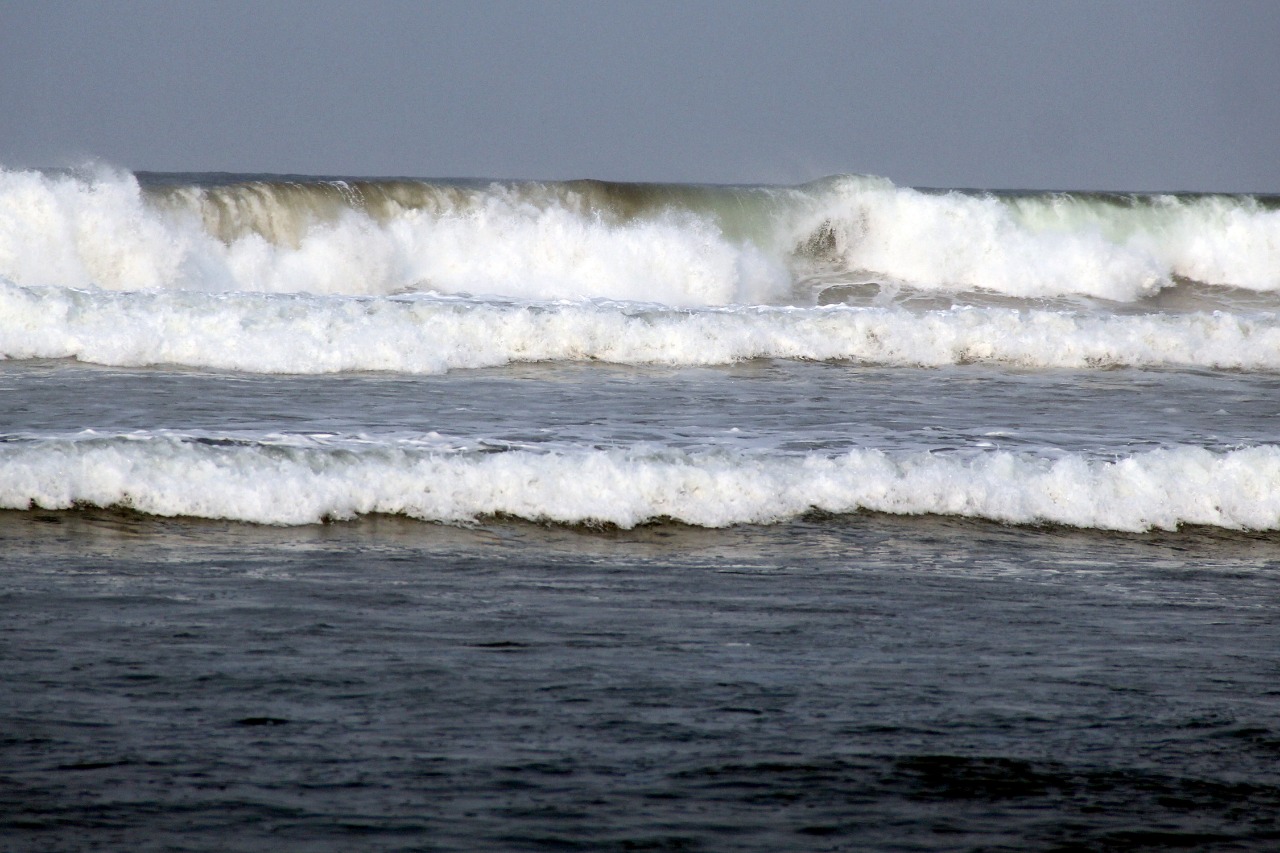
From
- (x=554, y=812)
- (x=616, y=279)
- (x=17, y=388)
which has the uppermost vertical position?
(x=616, y=279)

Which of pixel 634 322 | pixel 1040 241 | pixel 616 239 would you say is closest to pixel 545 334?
pixel 634 322

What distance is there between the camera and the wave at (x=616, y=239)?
64.4 feet

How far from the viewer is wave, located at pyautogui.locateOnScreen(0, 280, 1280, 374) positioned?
13.5 meters

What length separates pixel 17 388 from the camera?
11.0m

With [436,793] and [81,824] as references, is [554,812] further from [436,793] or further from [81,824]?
[81,824]

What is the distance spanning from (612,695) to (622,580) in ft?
5.34

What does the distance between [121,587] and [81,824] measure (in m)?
2.31

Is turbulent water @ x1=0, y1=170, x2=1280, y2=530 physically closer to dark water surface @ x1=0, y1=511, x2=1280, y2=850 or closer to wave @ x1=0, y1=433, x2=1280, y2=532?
wave @ x1=0, y1=433, x2=1280, y2=532

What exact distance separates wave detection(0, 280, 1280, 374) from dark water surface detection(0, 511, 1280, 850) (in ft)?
22.2

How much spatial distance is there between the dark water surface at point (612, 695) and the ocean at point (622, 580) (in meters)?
0.02

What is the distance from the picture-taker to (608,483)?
762cm

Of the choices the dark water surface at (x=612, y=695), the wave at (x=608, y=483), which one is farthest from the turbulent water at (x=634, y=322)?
the dark water surface at (x=612, y=695)

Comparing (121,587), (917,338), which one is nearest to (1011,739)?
(121,587)

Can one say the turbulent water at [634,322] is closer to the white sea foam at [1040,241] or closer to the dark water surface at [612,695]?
the white sea foam at [1040,241]
